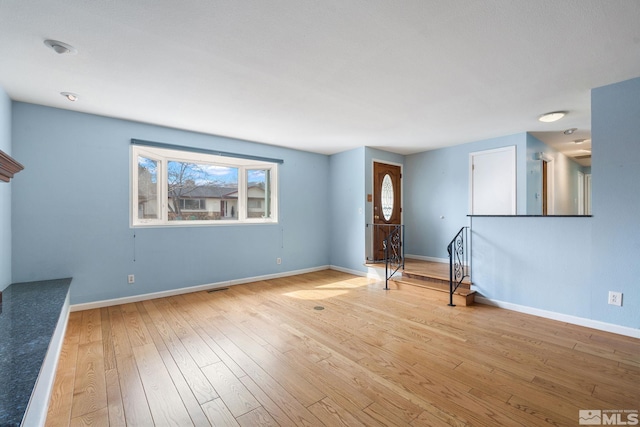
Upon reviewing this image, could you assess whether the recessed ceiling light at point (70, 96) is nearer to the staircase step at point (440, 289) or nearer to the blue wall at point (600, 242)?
the staircase step at point (440, 289)

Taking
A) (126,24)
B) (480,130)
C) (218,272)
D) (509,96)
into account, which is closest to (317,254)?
(218,272)

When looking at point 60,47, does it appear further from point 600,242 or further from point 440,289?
point 600,242

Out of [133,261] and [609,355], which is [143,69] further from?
[609,355]

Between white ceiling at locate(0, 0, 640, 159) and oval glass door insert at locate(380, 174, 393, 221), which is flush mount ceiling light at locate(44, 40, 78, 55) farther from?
oval glass door insert at locate(380, 174, 393, 221)

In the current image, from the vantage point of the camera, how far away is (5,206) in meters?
2.89

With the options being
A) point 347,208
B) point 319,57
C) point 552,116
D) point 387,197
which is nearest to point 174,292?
point 347,208

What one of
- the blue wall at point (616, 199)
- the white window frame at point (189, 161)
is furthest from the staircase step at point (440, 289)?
the white window frame at point (189, 161)

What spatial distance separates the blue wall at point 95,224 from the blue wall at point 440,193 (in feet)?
12.1

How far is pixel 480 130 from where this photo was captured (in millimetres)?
4355

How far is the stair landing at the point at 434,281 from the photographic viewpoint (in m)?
3.73

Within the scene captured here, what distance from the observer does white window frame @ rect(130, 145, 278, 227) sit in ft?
12.6

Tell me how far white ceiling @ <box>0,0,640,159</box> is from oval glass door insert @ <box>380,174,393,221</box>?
2152 mm

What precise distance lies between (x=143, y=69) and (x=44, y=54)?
0.70 metres

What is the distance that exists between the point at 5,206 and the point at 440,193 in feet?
21.1
